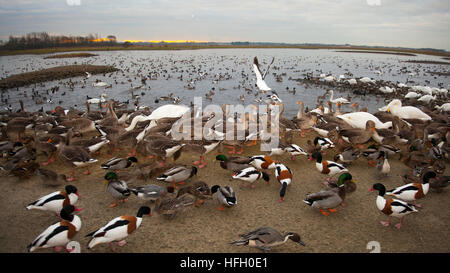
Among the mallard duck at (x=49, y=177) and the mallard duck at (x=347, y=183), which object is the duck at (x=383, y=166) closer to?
the mallard duck at (x=347, y=183)

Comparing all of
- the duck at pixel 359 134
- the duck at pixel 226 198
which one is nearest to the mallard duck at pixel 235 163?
the duck at pixel 226 198

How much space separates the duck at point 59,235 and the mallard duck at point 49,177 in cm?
251

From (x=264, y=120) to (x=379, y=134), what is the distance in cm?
444

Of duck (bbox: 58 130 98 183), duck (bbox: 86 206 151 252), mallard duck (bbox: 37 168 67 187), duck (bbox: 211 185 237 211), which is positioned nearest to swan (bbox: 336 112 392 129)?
duck (bbox: 211 185 237 211)

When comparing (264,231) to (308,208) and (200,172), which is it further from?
(200,172)

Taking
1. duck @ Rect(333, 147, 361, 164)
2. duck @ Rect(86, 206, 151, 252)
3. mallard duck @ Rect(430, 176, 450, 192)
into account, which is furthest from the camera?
duck @ Rect(333, 147, 361, 164)

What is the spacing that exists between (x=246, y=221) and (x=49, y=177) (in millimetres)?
5451

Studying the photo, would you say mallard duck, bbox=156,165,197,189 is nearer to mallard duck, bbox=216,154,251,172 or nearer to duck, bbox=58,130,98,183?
mallard duck, bbox=216,154,251,172

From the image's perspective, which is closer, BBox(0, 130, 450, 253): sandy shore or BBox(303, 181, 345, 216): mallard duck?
BBox(0, 130, 450, 253): sandy shore

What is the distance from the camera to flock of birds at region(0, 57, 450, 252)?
199 inches

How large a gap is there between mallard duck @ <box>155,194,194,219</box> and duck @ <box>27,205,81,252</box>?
1644 millimetres

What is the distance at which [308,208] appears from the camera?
6348 mm

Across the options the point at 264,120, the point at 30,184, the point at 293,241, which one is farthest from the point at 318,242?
the point at 30,184

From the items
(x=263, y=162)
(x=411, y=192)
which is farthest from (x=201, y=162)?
Answer: (x=411, y=192)
